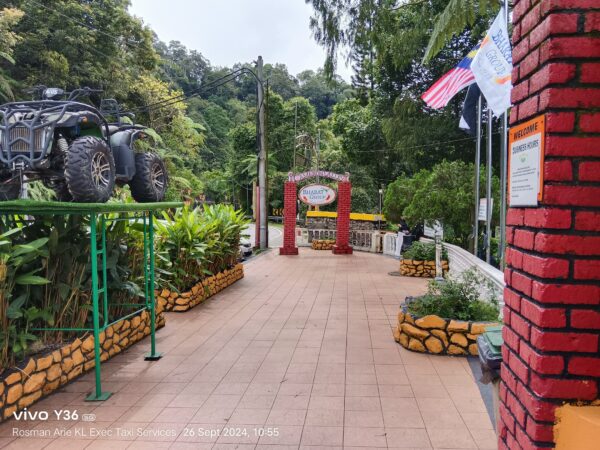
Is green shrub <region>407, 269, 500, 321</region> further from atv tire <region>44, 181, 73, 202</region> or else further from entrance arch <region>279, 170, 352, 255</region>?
entrance arch <region>279, 170, 352, 255</region>

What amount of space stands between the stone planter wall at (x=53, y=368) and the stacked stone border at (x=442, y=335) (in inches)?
139

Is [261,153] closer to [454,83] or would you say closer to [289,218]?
[289,218]

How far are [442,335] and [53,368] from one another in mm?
4202

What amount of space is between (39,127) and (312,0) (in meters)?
6.33

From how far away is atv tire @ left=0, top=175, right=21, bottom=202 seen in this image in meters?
4.54

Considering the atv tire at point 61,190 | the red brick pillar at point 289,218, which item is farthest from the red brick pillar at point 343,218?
the atv tire at point 61,190

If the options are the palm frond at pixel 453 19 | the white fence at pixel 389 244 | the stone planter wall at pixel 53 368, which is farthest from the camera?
the white fence at pixel 389 244

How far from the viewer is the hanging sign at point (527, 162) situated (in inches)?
72.5

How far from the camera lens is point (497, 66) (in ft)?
26.1

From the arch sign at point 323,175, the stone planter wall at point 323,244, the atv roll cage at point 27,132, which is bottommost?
the stone planter wall at point 323,244

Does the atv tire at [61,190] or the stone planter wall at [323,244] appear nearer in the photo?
the atv tire at [61,190]

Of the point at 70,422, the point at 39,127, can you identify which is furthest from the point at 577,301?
the point at 39,127

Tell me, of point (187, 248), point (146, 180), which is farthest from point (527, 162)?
point (187, 248)

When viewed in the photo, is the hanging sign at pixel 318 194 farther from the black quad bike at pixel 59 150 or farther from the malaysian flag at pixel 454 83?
the black quad bike at pixel 59 150
